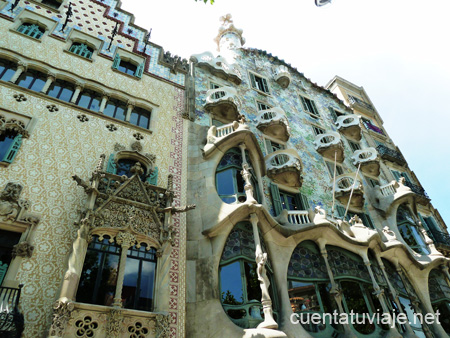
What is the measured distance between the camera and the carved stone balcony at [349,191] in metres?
17.3

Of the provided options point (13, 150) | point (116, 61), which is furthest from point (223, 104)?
point (13, 150)

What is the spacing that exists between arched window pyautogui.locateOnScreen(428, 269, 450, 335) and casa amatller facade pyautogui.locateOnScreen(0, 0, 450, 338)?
60mm

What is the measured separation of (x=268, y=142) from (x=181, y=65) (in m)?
6.66

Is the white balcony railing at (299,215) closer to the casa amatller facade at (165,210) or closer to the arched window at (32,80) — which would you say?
the casa amatller facade at (165,210)

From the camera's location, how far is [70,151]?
10836mm

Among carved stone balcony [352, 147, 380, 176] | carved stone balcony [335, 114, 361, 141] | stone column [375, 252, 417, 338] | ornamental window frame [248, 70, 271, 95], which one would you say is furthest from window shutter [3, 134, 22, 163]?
carved stone balcony [335, 114, 361, 141]

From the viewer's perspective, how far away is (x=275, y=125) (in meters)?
17.8

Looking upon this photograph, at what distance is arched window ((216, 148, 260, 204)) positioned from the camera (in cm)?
1211

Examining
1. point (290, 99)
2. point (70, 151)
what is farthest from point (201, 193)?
point (290, 99)

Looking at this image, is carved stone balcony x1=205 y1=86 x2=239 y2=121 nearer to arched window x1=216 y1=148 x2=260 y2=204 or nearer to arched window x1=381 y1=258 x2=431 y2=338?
arched window x1=216 y1=148 x2=260 y2=204

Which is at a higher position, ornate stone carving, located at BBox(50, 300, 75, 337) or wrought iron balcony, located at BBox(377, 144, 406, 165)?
wrought iron balcony, located at BBox(377, 144, 406, 165)

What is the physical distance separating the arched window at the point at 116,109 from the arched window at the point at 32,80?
257cm

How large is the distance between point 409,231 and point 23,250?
59.9ft

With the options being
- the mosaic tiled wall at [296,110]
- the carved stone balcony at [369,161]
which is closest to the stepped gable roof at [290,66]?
the mosaic tiled wall at [296,110]
